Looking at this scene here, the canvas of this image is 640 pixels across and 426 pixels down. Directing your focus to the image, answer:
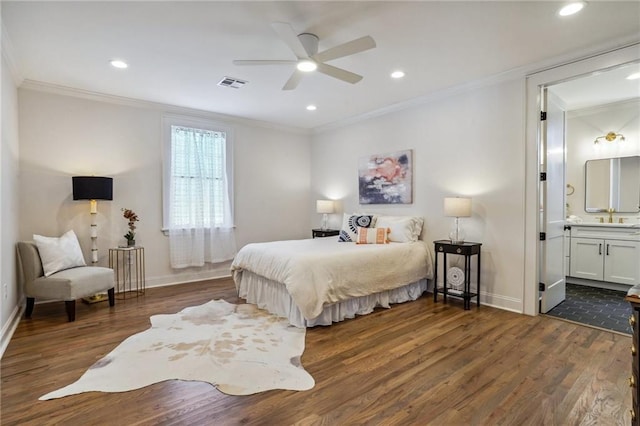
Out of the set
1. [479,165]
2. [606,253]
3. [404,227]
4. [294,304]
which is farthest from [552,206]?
[294,304]

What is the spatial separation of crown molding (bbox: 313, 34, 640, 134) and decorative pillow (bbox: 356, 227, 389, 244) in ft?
6.29

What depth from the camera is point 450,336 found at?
3023mm

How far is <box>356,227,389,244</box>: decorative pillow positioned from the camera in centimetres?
445

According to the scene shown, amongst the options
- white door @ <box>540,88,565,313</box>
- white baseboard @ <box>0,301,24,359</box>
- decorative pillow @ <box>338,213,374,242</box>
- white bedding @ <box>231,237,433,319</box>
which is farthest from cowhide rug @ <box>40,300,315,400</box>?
white door @ <box>540,88,565,313</box>

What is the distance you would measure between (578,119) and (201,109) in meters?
6.09

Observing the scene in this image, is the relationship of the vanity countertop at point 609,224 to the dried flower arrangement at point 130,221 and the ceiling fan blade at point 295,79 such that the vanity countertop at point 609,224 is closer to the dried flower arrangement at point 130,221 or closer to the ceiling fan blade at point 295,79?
the ceiling fan blade at point 295,79

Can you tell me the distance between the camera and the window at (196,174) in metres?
5.05

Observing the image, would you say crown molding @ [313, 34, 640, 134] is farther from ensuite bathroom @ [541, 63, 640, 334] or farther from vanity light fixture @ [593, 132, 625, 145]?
vanity light fixture @ [593, 132, 625, 145]

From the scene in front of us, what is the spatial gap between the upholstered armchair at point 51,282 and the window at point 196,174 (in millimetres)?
1575

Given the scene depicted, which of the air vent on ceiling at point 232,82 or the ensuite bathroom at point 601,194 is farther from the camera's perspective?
the ensuite bathroom at point 601,194

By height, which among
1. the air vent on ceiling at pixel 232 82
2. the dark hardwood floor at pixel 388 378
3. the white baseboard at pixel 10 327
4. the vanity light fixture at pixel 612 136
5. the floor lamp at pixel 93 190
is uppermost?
the air vent on ceiling at pixel 232 82

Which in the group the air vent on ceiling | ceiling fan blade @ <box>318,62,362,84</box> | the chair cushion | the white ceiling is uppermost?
the air vent on ceiling

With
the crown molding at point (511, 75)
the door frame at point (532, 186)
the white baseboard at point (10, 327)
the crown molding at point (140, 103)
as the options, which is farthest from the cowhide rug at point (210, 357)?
the crown molding at point (511, 75)

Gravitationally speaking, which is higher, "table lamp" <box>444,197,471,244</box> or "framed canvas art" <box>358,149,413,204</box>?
"framed canvas art" <box>358,149,413,204</box>
